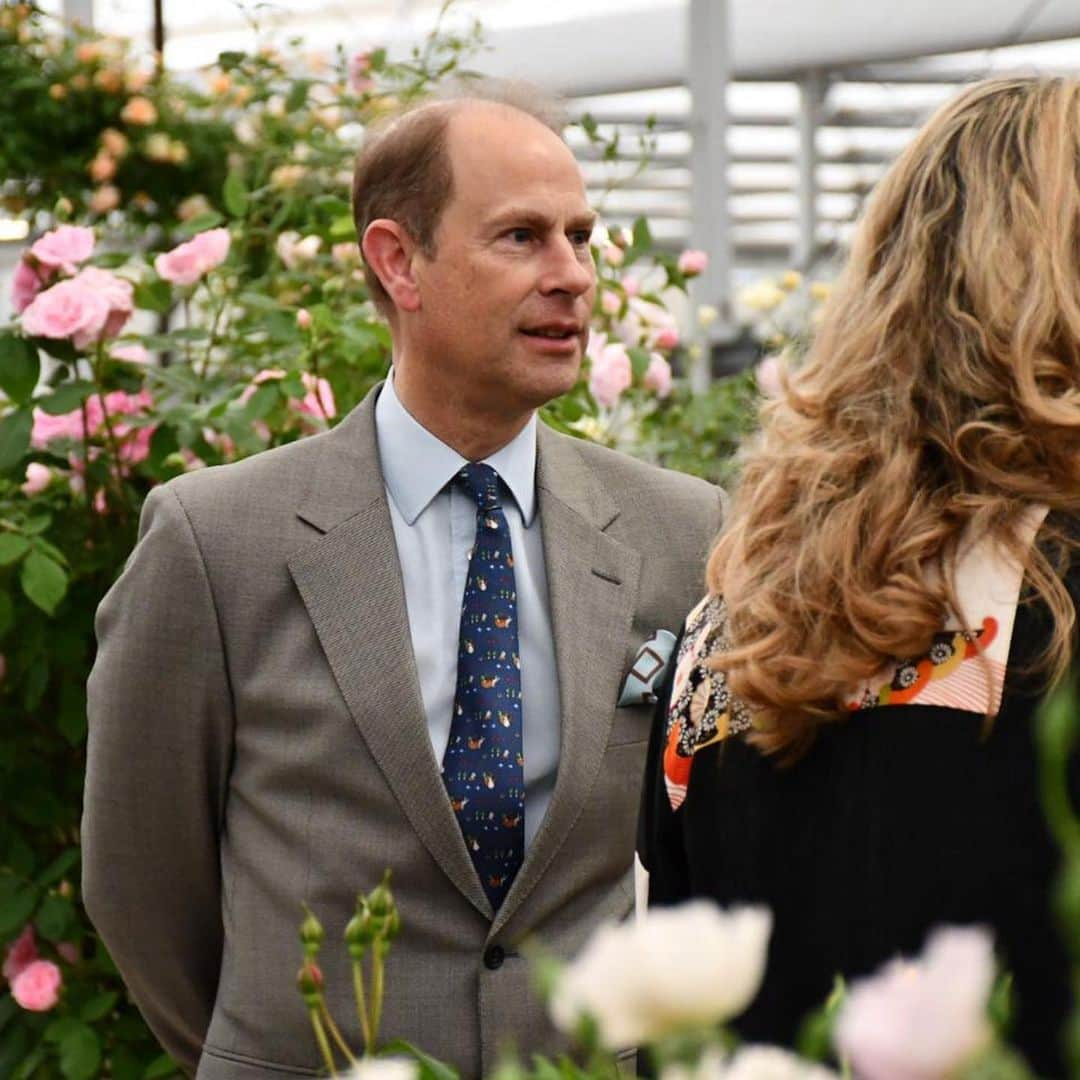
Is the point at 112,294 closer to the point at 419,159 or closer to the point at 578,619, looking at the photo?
the point at 419,159

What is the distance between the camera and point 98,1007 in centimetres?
274

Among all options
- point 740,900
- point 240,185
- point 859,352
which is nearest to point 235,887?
point 740,900

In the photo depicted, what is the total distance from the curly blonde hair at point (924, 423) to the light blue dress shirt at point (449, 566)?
22.3 inches

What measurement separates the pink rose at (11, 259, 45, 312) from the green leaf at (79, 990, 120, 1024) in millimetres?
986

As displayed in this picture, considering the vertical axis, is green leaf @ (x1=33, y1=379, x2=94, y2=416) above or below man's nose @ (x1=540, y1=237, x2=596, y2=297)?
below

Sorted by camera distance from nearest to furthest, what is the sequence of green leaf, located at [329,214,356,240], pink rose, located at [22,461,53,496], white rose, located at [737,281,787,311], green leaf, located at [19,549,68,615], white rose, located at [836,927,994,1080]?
1. white rose, located at [836,927,994,1080]
2. green leaf, located at [19,549,68,615]
3. pink rose, located at [22,461,53,496]
4. green leaf, located at [329,214,356,240]
5. white rose, located at [737,281,787,311]

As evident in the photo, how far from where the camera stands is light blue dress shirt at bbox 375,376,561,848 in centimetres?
202

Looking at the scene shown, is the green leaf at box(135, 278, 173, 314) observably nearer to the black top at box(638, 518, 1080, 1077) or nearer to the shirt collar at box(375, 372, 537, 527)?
the shirt collar at box(375, 372, 537, 527)

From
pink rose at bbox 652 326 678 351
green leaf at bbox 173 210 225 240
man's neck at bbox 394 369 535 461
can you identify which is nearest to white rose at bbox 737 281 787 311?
pink rose at bbox 652 326 678 351

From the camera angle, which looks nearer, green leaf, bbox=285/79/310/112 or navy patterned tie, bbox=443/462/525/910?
navy patterned tie, bbox=443/462/525/910

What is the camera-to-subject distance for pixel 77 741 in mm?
2732

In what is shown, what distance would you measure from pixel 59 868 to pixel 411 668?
3.33 feet

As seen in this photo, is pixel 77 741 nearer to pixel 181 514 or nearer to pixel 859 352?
pixel 181 514

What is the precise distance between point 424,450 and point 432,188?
1.00ft
